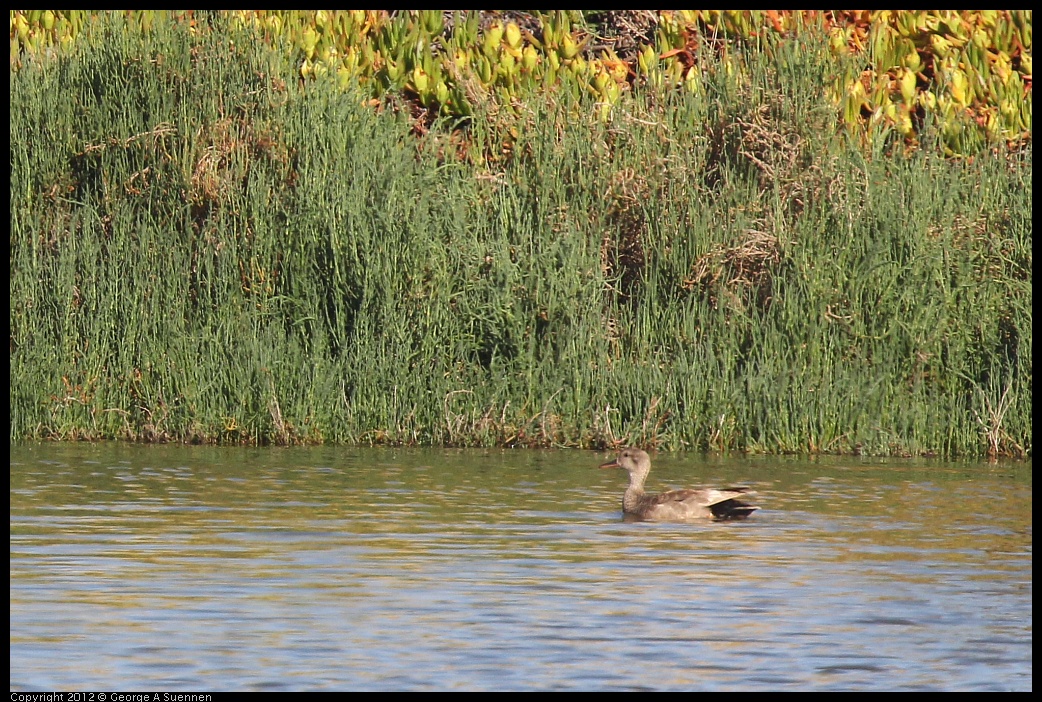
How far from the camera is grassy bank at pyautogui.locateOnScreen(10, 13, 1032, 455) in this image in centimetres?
1752

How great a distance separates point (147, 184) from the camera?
61.8 ft

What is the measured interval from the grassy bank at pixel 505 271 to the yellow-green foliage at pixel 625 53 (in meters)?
2.10

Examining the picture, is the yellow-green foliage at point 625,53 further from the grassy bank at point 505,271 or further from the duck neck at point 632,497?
the duck neck at point 632,497

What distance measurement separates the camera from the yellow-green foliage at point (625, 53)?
2162cm

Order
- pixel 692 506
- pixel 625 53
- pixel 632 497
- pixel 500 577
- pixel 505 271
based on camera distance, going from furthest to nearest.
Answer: pixel 625 53
pixel 505 271
pixel 632 497
pixel 692 506
pixel 500 577

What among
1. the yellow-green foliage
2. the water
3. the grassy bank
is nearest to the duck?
the water

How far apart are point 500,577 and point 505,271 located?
7425 mm

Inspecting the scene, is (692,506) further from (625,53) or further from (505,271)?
(625,53)

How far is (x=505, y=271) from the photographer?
17.9 meters

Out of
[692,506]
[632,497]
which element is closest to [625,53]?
[632,497]

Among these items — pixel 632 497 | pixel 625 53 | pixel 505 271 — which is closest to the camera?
pixel 632 497

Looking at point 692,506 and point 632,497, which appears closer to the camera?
point 692,506

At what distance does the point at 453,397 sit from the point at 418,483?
270 centimetres

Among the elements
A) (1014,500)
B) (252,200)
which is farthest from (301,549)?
(252,200)
